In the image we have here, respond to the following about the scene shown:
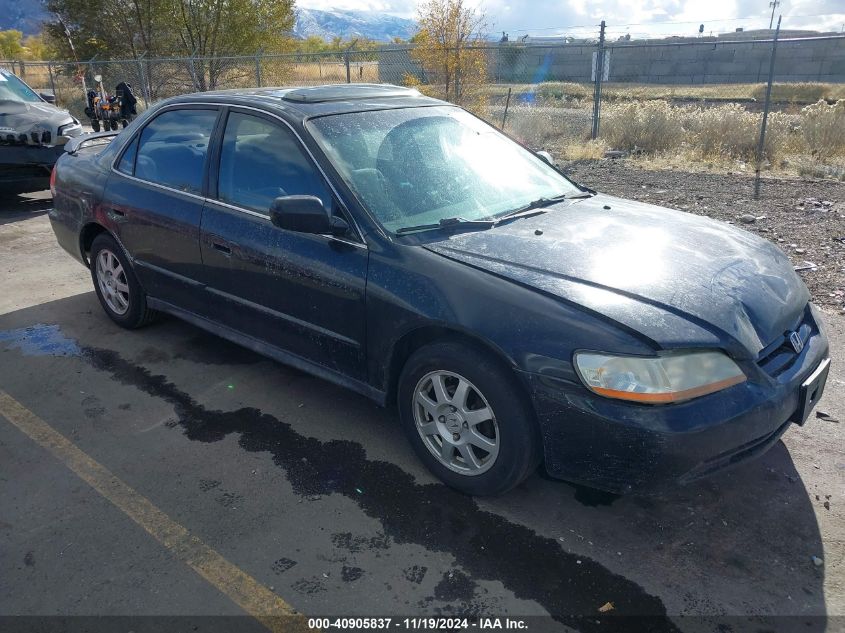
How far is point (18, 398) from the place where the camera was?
13.3 feet

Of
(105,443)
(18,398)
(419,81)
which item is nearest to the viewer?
(105,443)

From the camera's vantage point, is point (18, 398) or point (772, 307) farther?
point (18, 398)

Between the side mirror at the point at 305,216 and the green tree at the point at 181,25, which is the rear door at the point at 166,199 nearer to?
the side mirror at the point at 305,216

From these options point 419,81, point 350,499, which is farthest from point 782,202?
point 419,81

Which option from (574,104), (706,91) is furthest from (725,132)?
(706,91)

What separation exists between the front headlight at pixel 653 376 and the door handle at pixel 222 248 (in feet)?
7.18

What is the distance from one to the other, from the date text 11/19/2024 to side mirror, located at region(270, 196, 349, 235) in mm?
1732

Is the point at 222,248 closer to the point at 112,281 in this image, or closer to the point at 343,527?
the point at 112,281

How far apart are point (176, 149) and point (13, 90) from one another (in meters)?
7.56

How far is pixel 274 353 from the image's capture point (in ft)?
12.5

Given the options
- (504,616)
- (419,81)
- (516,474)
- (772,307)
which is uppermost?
(419,81)

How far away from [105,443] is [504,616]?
7.69ft

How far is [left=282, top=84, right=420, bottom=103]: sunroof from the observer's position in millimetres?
3836

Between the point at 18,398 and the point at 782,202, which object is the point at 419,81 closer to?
the point at 782,202
